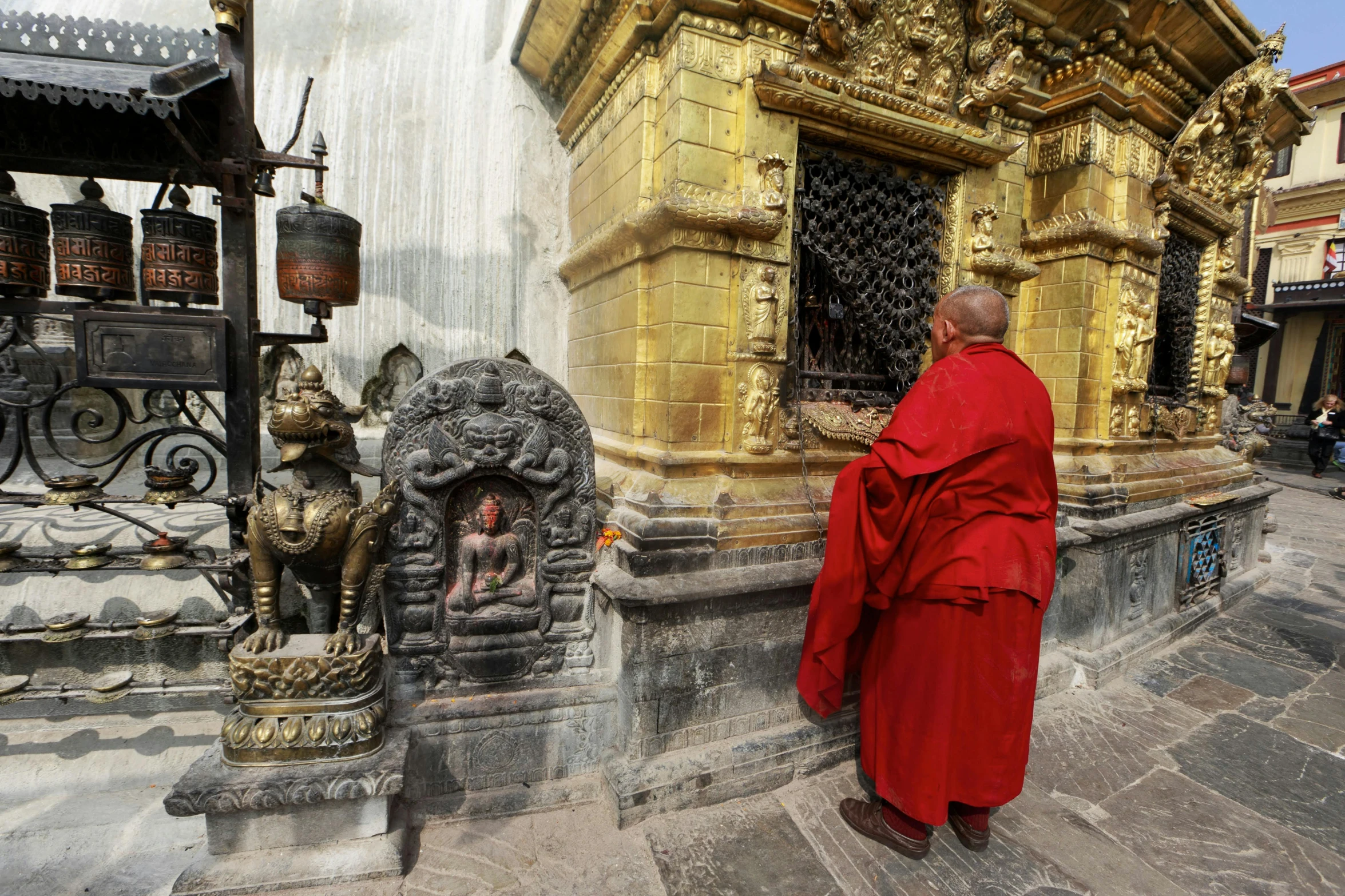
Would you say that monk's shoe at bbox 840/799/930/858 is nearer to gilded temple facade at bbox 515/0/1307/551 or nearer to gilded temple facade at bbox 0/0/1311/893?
gilded temple facade at bbox 0/0/1311/893

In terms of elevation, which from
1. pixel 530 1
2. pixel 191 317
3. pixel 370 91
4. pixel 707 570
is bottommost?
pixel 707 570

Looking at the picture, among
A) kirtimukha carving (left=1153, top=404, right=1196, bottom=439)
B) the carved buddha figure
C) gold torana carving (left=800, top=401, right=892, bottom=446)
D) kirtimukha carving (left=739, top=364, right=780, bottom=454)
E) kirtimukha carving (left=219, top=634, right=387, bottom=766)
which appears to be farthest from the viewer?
kirtimukha carving (left=1153, top=404, right=1196, bottom=439)

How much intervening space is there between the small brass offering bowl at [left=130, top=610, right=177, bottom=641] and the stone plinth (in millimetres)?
741

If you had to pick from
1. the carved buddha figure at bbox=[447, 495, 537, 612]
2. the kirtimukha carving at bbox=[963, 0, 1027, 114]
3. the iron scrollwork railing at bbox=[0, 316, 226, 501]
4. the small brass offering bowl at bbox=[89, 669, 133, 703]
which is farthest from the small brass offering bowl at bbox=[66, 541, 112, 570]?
the kirtimukha carving at bbox=[963, 0, 1027, 114]

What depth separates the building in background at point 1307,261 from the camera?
19.0 m

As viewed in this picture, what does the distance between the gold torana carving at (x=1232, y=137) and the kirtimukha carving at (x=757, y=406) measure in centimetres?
420

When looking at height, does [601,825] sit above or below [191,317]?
below

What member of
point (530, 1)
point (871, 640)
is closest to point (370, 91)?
point (530, 1)

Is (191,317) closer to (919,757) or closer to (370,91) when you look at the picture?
(370,91)

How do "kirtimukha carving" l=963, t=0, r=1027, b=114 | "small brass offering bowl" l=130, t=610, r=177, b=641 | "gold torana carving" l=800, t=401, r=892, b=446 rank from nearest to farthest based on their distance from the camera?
1. "small brass offering bowl" l=130, t=610, r=177, b=641
2. "gold torana carving" l=800, t=401, r=892, b=446
3. "kirtimukha carving" l=963, t=0, r=1027, b=114

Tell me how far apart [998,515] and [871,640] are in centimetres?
→ 88

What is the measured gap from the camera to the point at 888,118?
367cm

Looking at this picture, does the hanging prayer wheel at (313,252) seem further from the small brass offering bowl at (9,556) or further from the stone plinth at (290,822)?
the stone plinth at (290,822)

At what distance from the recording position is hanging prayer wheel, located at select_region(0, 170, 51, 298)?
2703 millimetres
